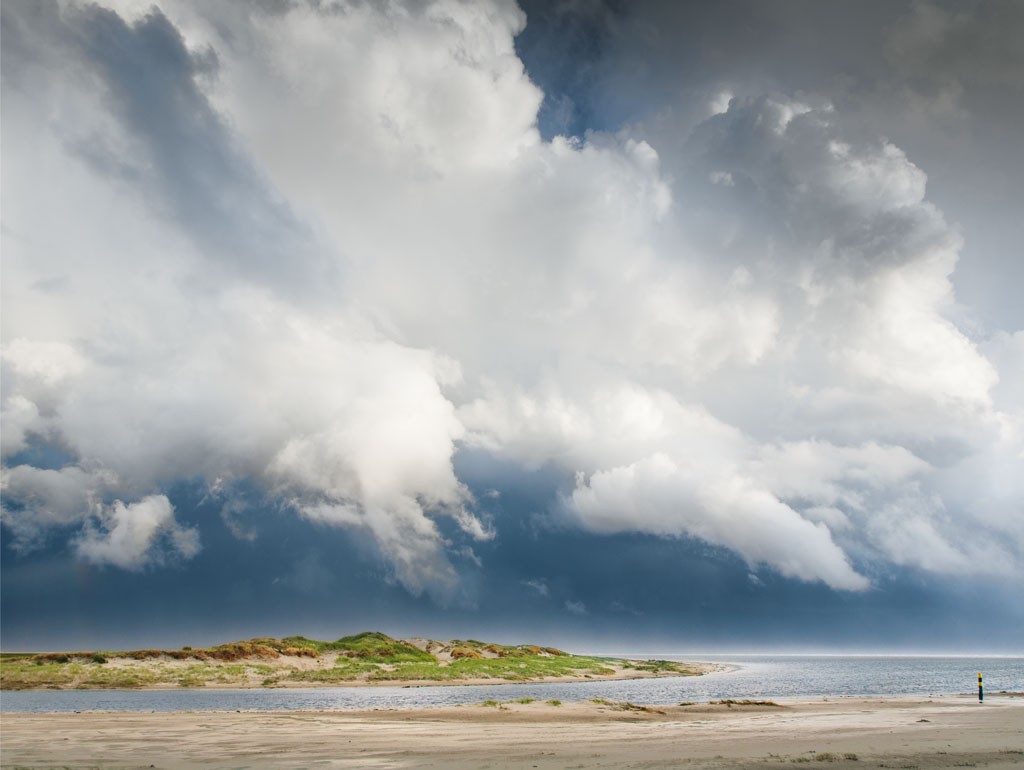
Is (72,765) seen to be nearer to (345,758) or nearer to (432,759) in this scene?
(345,758)

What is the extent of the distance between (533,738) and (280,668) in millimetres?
103503

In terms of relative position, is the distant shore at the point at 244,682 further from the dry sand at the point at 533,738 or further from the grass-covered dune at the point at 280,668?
the dry sand at the point at 533,738

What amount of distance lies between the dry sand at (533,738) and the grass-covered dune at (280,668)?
61196 mm

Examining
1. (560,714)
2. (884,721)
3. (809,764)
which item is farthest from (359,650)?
(809,764)

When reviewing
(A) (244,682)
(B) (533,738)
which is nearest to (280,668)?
(A) (244,682)

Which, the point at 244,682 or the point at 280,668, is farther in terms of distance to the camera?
the point at 280,668

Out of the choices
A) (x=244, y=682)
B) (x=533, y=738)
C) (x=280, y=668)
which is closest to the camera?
(x=533, y=738)

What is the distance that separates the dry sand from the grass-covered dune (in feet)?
201

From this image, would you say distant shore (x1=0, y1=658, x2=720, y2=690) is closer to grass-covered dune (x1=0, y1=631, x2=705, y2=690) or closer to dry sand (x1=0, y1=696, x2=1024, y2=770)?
grass-covered dune (x1=0, y1=631, x2=705, y2=690)

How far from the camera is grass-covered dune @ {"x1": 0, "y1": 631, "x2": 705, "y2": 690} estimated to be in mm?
106375

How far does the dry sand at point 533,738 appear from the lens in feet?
87.4

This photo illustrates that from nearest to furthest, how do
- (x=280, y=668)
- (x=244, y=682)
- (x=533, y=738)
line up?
(x=533, y=738)
(x=244, y=682)
(x=280, y=668)

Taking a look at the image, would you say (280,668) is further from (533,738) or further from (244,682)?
(533,738)

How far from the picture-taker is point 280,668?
123 m
